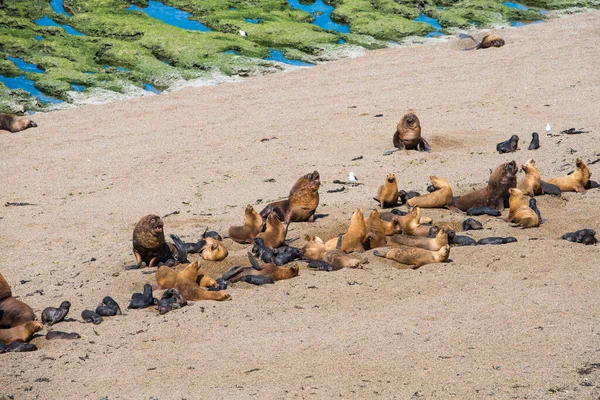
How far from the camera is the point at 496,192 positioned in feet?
35.6

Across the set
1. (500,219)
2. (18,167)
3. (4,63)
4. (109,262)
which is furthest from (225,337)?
(4,63)

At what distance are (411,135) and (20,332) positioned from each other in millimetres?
8386

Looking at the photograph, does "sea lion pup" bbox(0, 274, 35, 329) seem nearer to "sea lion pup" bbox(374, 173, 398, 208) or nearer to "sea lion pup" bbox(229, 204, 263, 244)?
"sea lion pup" bbox(229, 204, 263, 244)

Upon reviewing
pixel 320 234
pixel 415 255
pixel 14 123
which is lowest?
pixel 415 255

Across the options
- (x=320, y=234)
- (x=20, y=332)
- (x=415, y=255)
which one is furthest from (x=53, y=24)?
(x=20, y=332)

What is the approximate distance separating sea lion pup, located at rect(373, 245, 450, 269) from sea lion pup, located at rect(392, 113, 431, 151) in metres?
5.37

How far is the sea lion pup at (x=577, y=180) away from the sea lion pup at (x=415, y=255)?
10.9 feet

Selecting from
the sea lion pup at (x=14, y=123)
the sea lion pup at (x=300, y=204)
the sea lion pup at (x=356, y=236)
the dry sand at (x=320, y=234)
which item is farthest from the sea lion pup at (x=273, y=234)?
the sea lion pup at (x=14, y=123)

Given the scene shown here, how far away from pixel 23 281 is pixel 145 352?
8.93 ft

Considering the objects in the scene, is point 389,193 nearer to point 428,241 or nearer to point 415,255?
point 428,241

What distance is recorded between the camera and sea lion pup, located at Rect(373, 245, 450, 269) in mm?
8648

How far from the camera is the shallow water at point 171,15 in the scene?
24922mm

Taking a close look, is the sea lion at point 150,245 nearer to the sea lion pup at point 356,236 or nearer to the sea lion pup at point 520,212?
the sea lion pup at point 356,236

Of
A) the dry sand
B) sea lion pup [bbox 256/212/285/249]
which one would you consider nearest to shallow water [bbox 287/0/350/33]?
the dry sand
